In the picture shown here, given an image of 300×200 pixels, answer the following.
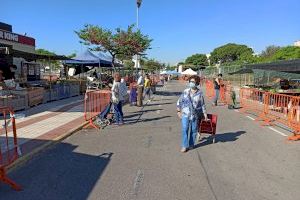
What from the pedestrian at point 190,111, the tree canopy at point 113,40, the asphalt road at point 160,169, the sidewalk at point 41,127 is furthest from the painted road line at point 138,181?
Result: the tree canopy at point 113,40

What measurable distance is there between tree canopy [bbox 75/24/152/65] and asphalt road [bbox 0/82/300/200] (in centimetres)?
1868

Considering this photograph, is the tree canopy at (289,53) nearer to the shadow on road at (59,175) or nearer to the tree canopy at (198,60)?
the shadow on road at (59,175)

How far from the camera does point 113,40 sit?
1143 inches

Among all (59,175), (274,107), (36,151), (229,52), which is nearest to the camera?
(59,175)

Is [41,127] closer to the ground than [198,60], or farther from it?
closer to the ground

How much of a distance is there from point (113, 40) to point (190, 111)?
69.8 ft

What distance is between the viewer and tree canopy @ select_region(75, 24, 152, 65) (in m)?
28.9

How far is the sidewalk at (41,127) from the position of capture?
8.96 m

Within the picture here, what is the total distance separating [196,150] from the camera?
28.8 feet

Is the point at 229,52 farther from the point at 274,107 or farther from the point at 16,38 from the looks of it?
the point at 274,107

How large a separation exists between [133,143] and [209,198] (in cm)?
433

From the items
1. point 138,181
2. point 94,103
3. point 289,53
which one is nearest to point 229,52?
point 289,53

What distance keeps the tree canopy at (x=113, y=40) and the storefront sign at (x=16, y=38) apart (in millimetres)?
6184

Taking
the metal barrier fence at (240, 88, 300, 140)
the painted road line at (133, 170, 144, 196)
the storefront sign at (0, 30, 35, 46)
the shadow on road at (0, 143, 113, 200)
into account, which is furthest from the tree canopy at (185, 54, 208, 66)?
the painted road line at (133, 170, 144, 196)
